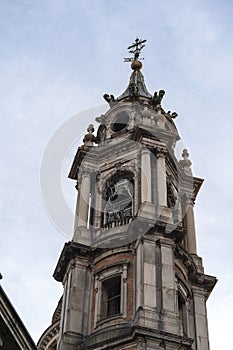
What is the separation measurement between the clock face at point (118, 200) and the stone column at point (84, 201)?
40.2 inches

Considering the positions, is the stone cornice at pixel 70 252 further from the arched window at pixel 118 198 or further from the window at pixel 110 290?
the arched window at pixel 118 198

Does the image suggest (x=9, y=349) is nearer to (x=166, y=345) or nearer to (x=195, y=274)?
(x=166, y=345)

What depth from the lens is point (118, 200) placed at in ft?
123

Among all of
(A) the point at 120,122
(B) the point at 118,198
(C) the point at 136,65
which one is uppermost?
(C) the point at 136,65

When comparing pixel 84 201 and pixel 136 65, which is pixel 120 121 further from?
pixel 136 65

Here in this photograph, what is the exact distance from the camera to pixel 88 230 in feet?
115

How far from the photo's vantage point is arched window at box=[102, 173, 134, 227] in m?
36.1

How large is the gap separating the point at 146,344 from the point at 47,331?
12073 millimetres

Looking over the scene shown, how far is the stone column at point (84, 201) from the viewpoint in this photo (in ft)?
119

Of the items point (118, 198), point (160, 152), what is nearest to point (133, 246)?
point (118, 198)

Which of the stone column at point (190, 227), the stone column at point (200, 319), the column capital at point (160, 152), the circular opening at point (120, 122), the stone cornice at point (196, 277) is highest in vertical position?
the circular opening at point (120, 122)

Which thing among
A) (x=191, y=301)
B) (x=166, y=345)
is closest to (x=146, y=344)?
(x=166, y=345)

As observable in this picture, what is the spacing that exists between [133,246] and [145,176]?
497cm

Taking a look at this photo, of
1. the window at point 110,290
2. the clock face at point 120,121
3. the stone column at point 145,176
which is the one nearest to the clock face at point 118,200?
the stone column at point 145,176
